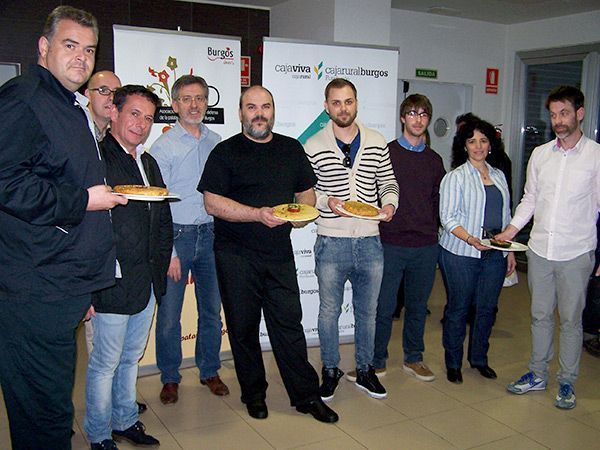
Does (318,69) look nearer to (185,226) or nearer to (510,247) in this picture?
(185,226)

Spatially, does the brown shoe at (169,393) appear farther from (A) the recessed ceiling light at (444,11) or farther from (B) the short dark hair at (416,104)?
(A) the recessed ceiling light at (444,11)

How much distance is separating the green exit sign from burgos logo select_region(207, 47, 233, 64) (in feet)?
12.3

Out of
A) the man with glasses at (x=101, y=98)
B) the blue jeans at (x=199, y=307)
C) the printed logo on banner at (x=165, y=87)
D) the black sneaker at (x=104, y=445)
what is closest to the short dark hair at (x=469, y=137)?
the blue jeans at (x=199, y=307)

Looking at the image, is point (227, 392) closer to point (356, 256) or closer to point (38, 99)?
point (356, 256)

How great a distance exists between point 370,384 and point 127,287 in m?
1.61

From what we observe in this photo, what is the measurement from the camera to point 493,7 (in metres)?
6.53

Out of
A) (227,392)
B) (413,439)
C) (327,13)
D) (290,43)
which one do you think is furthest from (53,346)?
(327,13)

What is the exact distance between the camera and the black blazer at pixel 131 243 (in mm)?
2447

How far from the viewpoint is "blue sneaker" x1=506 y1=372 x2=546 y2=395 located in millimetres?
3438

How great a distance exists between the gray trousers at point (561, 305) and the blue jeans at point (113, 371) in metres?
2.13

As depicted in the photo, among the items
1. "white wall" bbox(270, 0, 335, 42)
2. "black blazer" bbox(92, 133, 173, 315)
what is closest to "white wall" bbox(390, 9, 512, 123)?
"white wall" bbox(270, 0, 335, 42)

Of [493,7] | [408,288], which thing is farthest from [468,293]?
[493,7]

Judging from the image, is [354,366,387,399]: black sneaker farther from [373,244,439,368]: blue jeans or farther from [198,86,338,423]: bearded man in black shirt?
[198,86,338,423]: bearded man in black shirt

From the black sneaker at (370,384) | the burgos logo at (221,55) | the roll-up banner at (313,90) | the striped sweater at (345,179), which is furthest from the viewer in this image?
the roll-up banner at (313,90)
